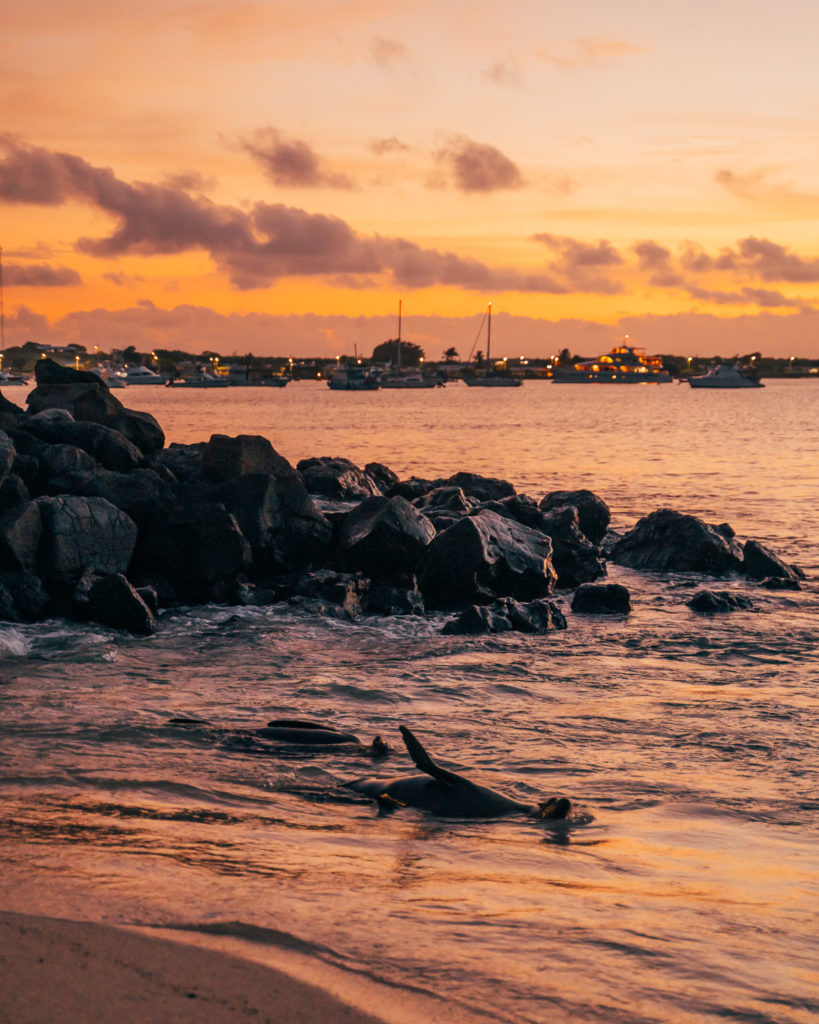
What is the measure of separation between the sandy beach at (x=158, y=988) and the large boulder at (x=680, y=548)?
1734cm

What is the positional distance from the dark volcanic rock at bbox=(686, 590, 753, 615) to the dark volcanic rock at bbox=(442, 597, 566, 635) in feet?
8.77

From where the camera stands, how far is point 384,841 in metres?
6.70

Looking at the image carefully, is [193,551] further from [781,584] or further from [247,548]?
[781,584]

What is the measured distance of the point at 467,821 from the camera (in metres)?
7.24

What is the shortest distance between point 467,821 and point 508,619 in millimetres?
7958

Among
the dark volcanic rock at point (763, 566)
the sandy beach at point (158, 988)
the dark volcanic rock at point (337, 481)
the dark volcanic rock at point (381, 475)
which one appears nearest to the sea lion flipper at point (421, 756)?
the sandy beach at point (158, 988)

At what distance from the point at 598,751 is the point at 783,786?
5.46 feet

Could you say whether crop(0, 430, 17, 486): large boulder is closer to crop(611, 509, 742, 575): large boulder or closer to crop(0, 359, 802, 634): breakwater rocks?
crop(0, 359, 802, 634): breakwater rocks

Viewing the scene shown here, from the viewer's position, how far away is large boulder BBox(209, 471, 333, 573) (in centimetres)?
1703

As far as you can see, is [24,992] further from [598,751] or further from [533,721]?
[533,721]

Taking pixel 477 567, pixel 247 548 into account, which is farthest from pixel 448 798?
pixel 247 548

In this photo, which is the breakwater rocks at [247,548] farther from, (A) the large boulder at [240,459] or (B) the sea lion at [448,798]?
(B) the sea lion at [448,798]

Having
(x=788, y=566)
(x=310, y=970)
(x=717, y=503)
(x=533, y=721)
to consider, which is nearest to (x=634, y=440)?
(x=717, y=503)

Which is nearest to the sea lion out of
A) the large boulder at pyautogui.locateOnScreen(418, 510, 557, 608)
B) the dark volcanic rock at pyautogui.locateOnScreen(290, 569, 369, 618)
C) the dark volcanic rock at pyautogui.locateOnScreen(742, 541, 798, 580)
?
the dark volcanic rock at pyautogui.locateOnScreen(290, 569, 369, 618)
